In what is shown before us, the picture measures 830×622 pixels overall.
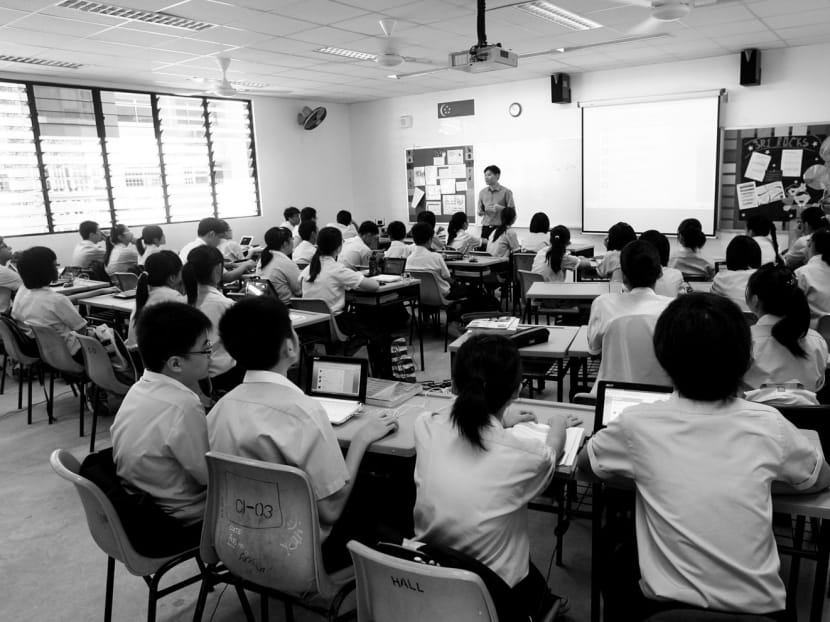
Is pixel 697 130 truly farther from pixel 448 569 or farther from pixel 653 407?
pixel 448 569

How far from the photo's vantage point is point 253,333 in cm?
189

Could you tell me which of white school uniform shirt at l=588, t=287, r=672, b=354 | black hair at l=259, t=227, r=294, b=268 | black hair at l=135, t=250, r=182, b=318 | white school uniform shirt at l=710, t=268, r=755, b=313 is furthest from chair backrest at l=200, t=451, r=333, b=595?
black hair at l=259, t=227, r=294, b=268

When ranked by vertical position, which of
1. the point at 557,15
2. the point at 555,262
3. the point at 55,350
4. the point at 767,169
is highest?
the point at 557,15

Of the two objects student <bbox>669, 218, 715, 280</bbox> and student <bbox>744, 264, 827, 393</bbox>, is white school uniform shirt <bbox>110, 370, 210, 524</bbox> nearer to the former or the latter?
student <bbox>744, 264, 827, 393</bbox>

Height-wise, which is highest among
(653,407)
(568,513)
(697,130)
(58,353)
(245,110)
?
(245,110)

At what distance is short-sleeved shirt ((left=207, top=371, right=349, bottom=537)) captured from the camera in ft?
5.80

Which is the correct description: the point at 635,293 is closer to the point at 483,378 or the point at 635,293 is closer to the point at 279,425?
the point at 483,378

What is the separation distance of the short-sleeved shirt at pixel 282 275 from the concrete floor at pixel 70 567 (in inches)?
83.7

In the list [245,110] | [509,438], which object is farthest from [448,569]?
[245,110]

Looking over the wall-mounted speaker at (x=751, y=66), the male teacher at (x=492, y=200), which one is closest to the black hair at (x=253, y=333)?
the male teacher at (x=492, y=200)

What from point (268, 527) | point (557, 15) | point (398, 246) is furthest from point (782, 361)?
point (398, 246)

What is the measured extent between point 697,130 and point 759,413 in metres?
7.46

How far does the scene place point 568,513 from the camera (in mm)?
2508

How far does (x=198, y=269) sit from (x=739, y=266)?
3284mm
